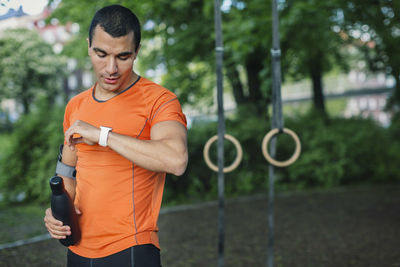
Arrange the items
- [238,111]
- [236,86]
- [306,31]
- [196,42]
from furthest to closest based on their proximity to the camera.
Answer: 1. [236,86]
2. [238,111]
3. [196,42]
4. [306,31]

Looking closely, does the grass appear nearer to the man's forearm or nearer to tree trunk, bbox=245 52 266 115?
the man's forearm

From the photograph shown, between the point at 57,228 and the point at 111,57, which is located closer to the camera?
the point at 111,57

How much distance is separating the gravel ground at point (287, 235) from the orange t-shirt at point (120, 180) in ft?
8.66

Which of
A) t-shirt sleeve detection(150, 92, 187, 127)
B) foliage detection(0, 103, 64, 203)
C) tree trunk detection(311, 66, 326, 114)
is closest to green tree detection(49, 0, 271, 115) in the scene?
foliage detection(0, 103, 64, 203)

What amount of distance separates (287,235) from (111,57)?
499 centimetres

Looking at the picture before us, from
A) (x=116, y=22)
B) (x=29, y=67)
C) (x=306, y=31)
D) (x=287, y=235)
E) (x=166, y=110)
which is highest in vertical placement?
(x=29, y=67)

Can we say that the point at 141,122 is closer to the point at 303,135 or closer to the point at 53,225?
the point at 53,225

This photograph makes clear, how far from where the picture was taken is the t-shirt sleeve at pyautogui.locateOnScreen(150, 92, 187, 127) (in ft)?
5.79

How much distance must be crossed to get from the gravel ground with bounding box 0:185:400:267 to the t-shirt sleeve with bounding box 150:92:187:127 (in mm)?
2954

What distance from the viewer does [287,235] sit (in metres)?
6.11

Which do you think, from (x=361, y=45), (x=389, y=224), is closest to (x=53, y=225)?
(x=389, y=224)

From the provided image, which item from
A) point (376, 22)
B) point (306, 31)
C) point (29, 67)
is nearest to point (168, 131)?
point (306, 31)

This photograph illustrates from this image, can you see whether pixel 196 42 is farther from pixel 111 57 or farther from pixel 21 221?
pixel 111 57

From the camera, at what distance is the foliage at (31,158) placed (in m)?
7.72
